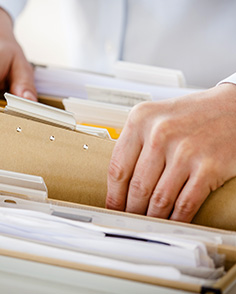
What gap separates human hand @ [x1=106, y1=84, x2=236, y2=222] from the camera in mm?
475

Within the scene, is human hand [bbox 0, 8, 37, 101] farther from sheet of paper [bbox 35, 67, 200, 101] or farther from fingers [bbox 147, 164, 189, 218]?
fingers [bbox 147, 164, 189, 218]

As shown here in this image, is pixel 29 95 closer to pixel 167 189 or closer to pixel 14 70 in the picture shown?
pixel 14 70

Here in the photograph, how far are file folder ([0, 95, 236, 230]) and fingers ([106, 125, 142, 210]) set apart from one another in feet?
0.09

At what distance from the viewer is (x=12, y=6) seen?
1.02 meters

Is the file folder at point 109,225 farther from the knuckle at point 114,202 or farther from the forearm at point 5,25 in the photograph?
the forearm at point 5,25

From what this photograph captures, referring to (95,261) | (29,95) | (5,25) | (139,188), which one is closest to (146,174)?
(139,188)

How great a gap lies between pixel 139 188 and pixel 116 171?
3 cm

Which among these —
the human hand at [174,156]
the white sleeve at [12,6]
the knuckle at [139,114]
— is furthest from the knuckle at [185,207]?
the white sleeve at [12,6]

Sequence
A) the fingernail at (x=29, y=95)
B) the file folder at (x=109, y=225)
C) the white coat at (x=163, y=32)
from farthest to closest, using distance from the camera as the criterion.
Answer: the white coat at (x=163, y=32) → the fingernail at (x=29, y=95) → the file folder at (x=109, y=225)

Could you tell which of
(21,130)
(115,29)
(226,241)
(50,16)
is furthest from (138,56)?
(50,16)

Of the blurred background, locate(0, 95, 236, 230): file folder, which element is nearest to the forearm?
locate(0, 95, 236, 230): file folder

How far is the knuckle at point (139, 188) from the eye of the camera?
19.5 inches

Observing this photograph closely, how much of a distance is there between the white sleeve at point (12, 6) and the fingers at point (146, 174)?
0.68m

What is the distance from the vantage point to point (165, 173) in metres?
0.48
